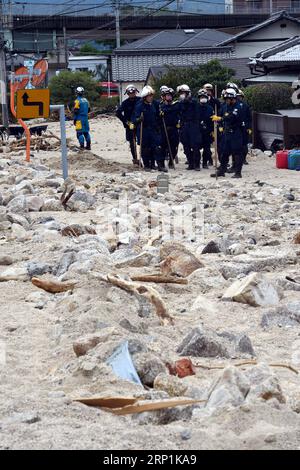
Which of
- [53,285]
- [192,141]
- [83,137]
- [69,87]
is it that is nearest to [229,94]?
[192,141]

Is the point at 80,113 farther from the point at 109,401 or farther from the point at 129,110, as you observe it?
the point at 109,401

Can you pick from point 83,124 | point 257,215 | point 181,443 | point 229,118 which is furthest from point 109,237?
point 83,124

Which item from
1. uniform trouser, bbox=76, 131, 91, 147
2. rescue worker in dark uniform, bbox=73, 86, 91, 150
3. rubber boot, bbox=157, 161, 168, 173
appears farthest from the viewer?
uniform trouser, bbox=76, 131, 91, 147

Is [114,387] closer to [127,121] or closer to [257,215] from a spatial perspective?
[257,215]

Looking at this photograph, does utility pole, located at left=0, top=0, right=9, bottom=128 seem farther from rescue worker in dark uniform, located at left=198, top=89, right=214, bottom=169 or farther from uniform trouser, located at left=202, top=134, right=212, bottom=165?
rescue worker in dark uniform, located at left=198, top=89, right=214, bottom=169

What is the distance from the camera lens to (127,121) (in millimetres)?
21500

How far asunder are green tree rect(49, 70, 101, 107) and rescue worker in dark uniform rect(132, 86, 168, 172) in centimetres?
2919

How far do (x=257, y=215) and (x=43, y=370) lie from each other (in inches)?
297

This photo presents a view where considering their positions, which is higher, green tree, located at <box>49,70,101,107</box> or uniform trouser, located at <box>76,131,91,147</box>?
green tree, located at <box>49,70,101,107</box>

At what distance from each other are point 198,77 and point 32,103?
20.3 meters

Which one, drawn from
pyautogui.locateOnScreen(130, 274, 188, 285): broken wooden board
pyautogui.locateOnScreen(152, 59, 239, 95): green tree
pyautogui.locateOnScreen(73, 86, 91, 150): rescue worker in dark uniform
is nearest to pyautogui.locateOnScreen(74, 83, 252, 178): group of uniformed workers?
pyautogui.locateOnScreen(73, 86, 91, 150): rescue worker in dark uniform

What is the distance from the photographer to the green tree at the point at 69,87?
168ft

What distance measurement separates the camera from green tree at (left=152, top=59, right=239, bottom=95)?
113 ft

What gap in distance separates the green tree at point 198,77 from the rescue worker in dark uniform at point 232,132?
1410 cm
